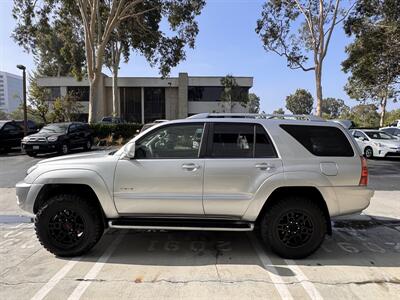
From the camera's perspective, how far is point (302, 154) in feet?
15.6

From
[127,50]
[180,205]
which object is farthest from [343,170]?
[127,50]

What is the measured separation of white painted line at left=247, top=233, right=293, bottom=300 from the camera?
3.81 metres

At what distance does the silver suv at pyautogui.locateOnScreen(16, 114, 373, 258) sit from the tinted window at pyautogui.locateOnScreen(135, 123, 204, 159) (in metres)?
0.01

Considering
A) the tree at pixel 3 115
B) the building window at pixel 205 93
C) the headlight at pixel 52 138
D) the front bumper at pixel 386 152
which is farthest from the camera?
the tree at pixel 3 115

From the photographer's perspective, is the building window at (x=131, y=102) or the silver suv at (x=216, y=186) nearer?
the silver suv at (x=216, y=186)

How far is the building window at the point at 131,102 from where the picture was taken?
4703 cm

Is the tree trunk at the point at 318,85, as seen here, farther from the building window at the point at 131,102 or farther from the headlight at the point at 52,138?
the building window at the point at 131,102

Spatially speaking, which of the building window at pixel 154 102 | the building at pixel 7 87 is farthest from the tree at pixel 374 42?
the building at pixel 7 87

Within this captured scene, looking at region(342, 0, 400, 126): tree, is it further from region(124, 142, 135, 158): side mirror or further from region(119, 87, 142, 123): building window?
region(119, 87, 142, 123): building window

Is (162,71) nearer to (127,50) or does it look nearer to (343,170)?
(127,50)

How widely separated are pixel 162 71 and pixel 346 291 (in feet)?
85.3

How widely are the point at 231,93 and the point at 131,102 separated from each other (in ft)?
44.2

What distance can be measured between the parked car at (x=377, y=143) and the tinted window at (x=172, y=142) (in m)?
14.5

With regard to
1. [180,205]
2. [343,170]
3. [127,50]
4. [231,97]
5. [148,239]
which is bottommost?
[148,239]
